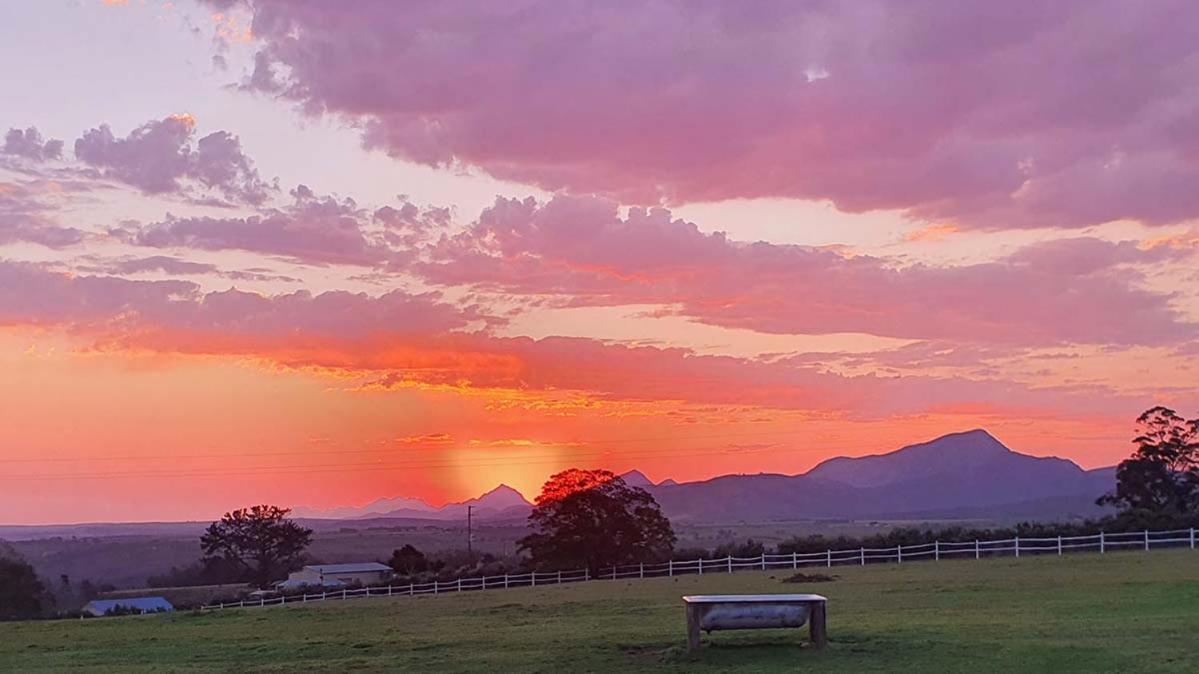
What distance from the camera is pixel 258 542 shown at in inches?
4542

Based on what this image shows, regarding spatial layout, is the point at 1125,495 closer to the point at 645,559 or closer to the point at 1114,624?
the point at 645,559

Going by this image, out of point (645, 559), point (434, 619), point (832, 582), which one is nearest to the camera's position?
point (434, 619)

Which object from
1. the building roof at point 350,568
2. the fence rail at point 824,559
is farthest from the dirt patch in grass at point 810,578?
the building roof at point 350,568

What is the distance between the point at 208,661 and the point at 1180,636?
16.7m

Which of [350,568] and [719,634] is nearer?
[719,634]

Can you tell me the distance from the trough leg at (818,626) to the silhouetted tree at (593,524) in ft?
172

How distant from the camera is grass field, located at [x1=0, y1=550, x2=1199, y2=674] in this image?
17719mm

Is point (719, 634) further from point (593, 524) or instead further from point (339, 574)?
point (339, 574)

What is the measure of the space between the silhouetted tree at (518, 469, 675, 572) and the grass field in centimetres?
3074

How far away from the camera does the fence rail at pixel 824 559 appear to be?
1987 inches

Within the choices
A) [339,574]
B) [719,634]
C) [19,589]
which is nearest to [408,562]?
[339,574]

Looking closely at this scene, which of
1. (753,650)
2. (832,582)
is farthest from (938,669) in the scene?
(832,582)

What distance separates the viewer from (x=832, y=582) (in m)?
39.6

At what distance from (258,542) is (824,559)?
75369mm
